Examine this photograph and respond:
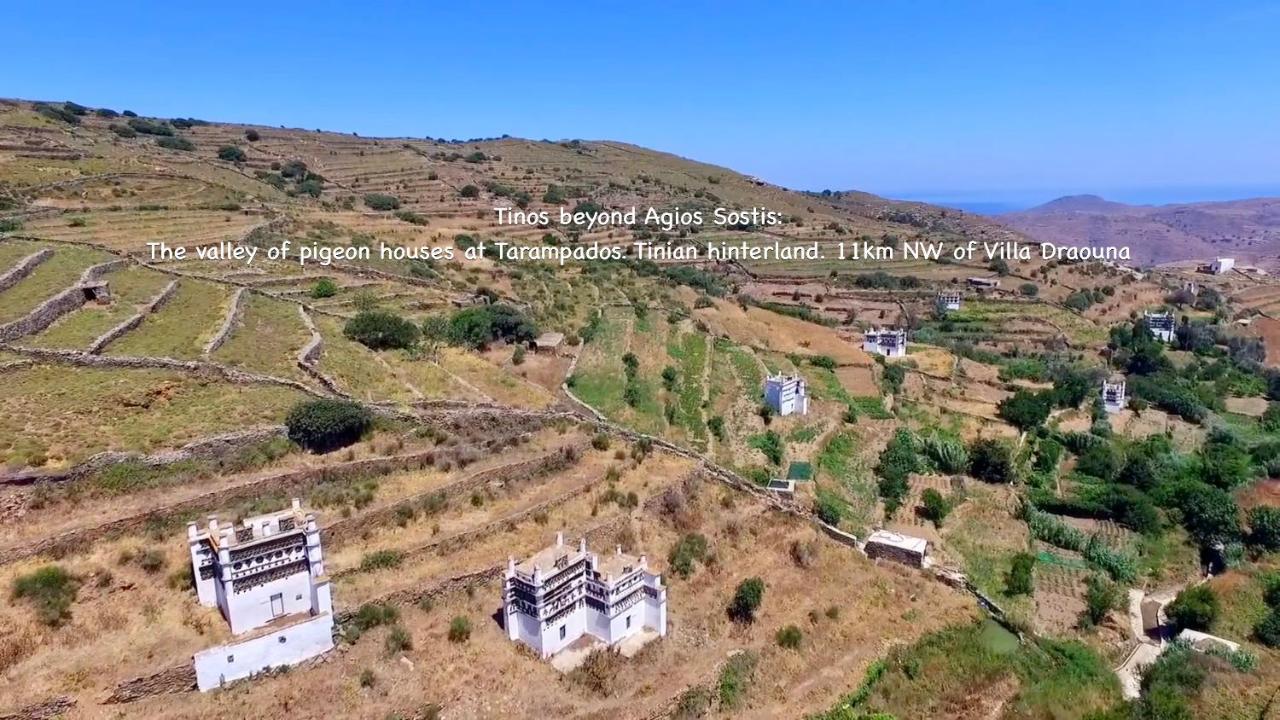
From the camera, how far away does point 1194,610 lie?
19.6 m

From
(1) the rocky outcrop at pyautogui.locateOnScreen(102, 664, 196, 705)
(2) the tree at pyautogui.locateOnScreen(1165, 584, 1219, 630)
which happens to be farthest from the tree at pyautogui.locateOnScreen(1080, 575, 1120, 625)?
(1) the rocky outcrop at pyautogui.locateOnScreen(102, 664, 196, 705)

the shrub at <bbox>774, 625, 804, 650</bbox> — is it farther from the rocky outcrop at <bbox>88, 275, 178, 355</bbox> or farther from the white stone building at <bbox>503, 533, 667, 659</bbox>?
the rocky outcrop at <bbox>88, 275, 178, 355</bbox>

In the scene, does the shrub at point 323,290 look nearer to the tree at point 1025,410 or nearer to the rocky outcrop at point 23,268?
the rocky outcrop at point 23,268

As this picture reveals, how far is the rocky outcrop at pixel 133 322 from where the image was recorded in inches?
828

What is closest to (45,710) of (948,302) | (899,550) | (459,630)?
(459,630)

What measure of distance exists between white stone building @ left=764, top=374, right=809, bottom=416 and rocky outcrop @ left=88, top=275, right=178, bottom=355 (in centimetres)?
2045

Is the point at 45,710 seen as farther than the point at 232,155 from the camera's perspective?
No

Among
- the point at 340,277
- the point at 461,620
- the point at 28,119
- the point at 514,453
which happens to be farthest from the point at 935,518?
the point at 28,119

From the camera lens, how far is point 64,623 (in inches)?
500

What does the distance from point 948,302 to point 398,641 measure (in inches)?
2021

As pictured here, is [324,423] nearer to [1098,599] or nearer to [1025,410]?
[1098,599]

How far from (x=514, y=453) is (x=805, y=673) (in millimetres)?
8746

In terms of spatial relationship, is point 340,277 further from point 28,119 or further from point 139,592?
point 28,119

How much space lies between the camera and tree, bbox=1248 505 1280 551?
24.8 metres
